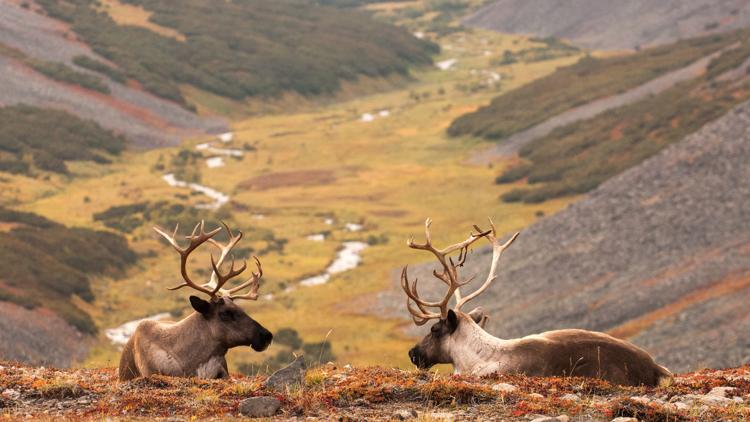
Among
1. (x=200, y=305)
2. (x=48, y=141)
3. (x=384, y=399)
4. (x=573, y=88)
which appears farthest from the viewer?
(x=573, y=88)

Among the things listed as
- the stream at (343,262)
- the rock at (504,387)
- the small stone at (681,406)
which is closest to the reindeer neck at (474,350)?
the rock at (504,387)

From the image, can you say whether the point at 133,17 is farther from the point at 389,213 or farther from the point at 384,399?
the point at 384,399

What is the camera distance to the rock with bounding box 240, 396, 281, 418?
46.2 ft

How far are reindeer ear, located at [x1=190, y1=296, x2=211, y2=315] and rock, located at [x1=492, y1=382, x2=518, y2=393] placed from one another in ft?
17.5

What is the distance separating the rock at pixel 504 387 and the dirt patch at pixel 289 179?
91.2m

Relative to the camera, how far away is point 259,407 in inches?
557

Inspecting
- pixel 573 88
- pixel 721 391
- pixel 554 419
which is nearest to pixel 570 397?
pixel 554 419

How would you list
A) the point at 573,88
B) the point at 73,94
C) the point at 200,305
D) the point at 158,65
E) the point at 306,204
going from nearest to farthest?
Result: 1. the point at 200,305
2. the point at 306,204
3. the point at 73,94
4. the point at 573,88
5. the point at 158,65

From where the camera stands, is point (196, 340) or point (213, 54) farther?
point (213, 54)

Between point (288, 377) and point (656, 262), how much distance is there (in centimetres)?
4095

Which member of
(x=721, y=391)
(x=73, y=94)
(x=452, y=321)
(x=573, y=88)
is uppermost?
(x=721, y=391)

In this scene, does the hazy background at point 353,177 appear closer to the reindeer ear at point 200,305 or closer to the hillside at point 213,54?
the hillside at point 213,54

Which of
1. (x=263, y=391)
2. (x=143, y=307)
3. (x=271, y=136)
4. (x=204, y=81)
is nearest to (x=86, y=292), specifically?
(x=143, y=307)

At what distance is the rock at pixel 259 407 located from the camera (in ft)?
46.2
